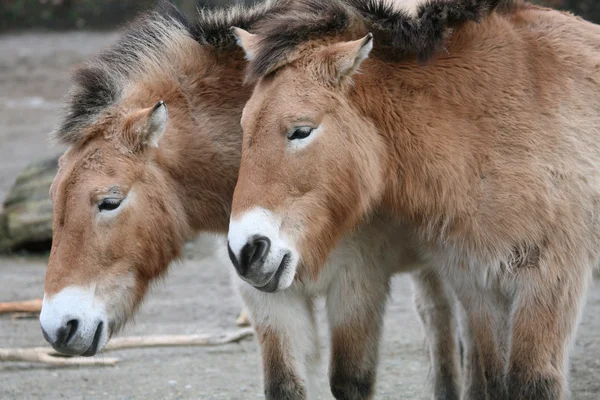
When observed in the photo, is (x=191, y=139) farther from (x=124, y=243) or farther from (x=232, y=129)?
(x=124, y=243)

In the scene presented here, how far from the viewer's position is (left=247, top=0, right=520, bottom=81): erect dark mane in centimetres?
443

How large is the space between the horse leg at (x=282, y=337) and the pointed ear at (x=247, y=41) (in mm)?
1231

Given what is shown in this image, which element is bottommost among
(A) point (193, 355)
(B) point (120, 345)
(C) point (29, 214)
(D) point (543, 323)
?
(C) point (29, 214)

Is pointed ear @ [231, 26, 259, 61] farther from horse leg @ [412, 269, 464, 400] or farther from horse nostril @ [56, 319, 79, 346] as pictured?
horse leg @ [412, 269, 464, 400]

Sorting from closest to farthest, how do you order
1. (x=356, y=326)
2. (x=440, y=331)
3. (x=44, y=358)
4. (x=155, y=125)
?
(x=155, y=125)
(x=356, y=326)
(x=440, y=331)
(x=44, y=358)

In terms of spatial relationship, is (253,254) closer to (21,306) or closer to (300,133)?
(300,133)

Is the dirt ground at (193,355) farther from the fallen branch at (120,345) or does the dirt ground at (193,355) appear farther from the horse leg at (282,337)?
the horse leg at (282,337)

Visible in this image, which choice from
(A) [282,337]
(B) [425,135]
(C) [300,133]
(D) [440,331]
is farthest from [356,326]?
(D) [440,331]

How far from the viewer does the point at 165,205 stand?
4723 mm

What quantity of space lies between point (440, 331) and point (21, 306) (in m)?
3.46

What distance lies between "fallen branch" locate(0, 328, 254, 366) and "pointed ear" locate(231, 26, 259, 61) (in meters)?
2.71

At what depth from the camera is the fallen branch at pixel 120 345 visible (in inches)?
254

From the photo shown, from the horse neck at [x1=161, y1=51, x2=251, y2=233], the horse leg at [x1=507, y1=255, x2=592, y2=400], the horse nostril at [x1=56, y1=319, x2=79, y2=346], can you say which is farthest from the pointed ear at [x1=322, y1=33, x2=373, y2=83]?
the horse nostril at [x1=56, y1=319, x2=79, y2=346]

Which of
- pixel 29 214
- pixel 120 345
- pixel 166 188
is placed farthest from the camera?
pixel 29 214
